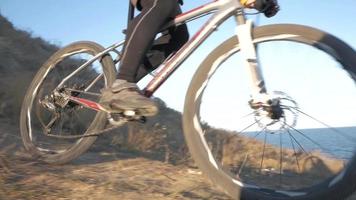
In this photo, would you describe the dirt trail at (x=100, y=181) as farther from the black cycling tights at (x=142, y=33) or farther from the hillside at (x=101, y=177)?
the black cycling tights at (x=142, y=33)

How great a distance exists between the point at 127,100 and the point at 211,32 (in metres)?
0.78

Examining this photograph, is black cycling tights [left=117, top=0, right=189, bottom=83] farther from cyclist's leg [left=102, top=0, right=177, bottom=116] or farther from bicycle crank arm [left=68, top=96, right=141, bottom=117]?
bicycle crank arm [left=68, top=96, right=141, bottom=117]

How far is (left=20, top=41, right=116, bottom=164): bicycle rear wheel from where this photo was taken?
4043mm

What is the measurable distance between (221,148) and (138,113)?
734 mm

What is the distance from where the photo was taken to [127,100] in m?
3.16

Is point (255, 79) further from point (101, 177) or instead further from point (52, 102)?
point (52, 102)

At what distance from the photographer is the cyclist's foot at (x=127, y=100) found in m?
3.11

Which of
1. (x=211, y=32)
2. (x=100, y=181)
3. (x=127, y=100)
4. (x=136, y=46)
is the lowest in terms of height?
(x=100, y=181)

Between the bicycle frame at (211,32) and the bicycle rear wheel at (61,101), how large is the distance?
79cm

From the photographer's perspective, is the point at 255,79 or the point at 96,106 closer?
the point at 255,79

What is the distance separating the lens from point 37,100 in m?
4.69

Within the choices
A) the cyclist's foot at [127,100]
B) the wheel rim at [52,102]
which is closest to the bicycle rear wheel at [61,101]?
the wheel rim at [52,102]

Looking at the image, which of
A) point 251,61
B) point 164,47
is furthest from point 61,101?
point 251,61

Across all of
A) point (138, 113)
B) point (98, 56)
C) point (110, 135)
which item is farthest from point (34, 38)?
point (138, 113)
